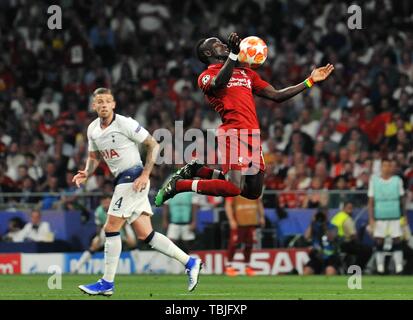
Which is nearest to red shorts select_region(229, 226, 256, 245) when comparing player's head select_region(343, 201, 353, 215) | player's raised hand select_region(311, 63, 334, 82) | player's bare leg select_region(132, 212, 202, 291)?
player's head select_region(343, 201, 353, 215)

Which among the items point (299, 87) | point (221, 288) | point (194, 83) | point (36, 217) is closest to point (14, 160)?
point (36, 217)

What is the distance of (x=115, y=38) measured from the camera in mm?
29391

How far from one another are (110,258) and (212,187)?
155 centimetres

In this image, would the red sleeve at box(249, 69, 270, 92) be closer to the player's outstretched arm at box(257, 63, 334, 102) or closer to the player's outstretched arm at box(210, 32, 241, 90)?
the player's outstretched arm at box(257, 63, 334, 102)

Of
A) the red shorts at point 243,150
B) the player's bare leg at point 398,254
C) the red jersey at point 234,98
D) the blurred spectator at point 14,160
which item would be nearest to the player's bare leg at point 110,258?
the red shorts at point 243,150

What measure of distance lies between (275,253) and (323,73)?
7.93 meters

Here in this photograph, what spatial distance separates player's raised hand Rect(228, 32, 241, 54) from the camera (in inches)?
551

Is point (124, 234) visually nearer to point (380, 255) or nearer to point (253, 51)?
point (380, 255)

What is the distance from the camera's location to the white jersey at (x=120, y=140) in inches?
589

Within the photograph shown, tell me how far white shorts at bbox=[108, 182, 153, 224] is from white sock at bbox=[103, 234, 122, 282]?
32cm

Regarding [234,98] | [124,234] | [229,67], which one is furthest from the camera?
[124,234]

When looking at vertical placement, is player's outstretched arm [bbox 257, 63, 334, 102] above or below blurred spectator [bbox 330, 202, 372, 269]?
above

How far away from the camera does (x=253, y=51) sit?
48.7 ft
